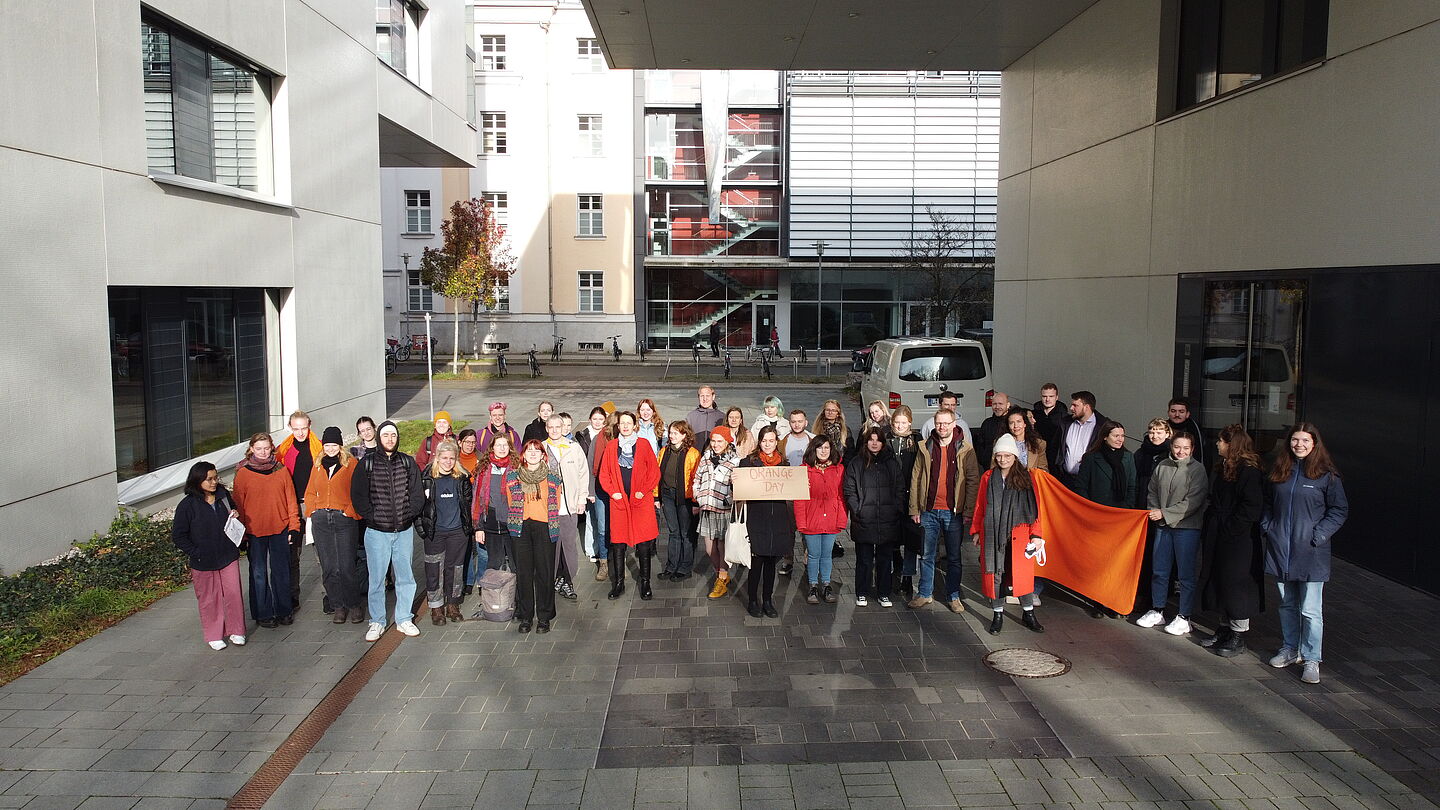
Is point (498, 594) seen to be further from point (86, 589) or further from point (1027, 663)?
point (1027, 663)

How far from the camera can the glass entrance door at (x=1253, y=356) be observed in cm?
1078

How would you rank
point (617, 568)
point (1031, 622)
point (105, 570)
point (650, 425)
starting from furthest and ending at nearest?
point (650, 425), point (617, 568), point (105, 570), point (1031, 622)

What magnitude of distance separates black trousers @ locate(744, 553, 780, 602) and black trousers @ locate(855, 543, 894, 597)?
2.74 ft

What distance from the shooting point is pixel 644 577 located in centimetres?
961

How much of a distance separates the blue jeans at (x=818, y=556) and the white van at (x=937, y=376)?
23.5 ft

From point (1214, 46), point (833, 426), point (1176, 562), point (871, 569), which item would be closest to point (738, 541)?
point (871, 569)

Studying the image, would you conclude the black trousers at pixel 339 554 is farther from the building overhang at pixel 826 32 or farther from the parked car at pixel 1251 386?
the building overhang at pixel 826 32

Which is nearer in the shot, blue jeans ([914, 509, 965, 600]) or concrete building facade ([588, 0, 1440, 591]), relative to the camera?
blue jeans ([914, 509, 965, 600])

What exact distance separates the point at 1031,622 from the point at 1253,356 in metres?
5.01

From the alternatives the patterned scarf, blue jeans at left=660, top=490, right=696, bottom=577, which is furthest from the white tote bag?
the patterned scarf

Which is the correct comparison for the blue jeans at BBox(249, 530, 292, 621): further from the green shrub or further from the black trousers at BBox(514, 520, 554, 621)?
the black trousers at BBox(514, 520, 554, 621)

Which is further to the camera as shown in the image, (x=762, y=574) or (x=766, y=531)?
(x=762, y=574)

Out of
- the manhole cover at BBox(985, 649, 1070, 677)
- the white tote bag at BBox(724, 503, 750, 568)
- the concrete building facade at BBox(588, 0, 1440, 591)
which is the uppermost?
the concrete building facade at BBox(588, 0, 1440, 591)

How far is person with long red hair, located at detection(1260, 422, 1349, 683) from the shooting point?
7.29 meters
